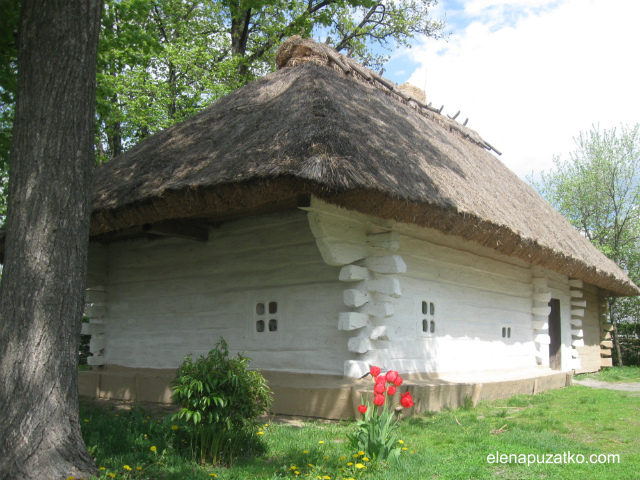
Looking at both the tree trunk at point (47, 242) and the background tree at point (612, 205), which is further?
the background tree at point (612, 205)

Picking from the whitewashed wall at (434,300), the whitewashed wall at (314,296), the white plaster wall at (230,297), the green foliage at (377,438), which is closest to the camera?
the green foliage at (377,438)

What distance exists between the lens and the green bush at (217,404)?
161 inches

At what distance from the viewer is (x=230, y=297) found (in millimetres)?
7387

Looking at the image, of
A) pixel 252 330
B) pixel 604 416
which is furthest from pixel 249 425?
pixel 604 416

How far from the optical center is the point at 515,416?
21.1 ft

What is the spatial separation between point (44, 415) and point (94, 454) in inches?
32.0

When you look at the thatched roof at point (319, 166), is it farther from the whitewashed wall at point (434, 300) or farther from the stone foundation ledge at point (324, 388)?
the stone foundation ledge at point (324, 388)

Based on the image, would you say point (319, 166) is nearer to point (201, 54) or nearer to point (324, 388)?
point (324, 388)

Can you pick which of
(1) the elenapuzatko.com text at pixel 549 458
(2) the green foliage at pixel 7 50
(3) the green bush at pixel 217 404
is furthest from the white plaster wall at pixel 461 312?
(2) the green foliage at pixel 7 50

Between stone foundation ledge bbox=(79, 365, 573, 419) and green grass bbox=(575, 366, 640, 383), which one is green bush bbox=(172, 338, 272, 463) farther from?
green grass bbox=(575, 366, 640, 383)

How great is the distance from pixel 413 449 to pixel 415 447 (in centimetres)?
15

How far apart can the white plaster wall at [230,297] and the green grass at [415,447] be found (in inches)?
50.8

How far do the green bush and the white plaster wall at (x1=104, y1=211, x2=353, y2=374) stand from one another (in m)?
2.19

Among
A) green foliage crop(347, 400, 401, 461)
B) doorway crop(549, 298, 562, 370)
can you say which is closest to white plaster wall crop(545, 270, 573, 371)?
doorway crop(549, 298, 562, 370)
